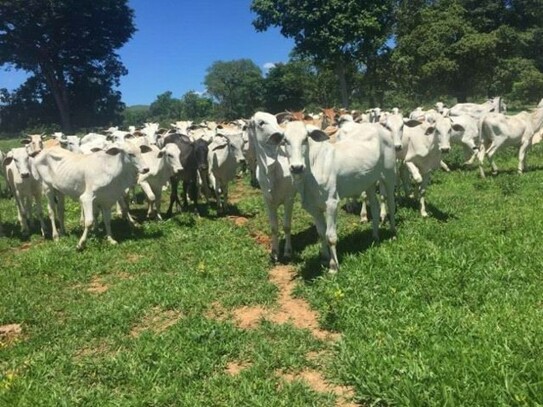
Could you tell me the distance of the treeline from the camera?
3378 centimetres

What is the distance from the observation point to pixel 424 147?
1055cm

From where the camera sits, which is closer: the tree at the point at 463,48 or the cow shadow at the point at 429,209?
the cow shadow at the point at 429,209

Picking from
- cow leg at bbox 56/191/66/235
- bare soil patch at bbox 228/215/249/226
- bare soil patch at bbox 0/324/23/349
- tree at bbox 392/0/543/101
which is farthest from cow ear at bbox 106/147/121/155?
tree at bbox 392/0/543/101

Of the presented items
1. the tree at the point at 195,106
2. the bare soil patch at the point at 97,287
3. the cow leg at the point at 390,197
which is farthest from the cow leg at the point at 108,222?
the tree at the point at 195,106

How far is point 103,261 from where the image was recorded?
931 centimetres

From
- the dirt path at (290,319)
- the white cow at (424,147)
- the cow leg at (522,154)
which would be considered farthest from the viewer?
the cow leg at (522,154)

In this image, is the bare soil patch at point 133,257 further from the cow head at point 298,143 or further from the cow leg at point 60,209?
the cow head at point 298,143

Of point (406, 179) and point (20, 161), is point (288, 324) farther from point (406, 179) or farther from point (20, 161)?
point (20, 161)

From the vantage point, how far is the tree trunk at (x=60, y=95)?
47344mm

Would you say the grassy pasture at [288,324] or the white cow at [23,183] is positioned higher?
the white cow at [23,183]

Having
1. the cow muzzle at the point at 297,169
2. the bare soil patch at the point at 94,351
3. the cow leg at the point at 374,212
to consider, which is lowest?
the bare soil patch at the point at 94,351

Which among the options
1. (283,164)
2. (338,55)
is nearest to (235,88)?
(338,55)

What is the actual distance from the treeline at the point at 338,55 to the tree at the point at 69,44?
0.09 m

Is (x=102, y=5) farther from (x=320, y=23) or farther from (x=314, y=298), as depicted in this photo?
(x=314, y=298)
